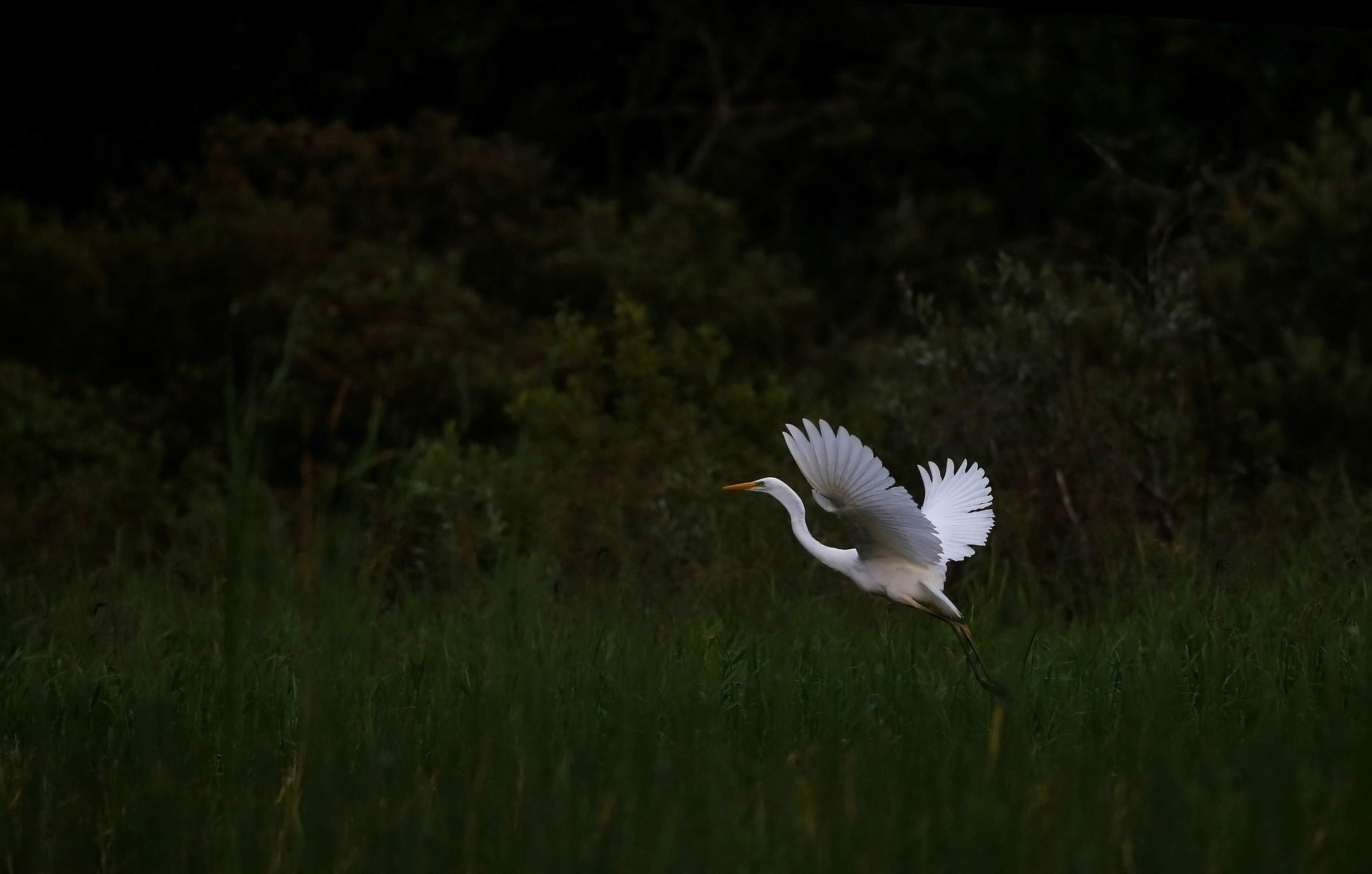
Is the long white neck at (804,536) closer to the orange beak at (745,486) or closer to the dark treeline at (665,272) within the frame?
the orange beak at (745,486)

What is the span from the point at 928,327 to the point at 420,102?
8674 millimetres

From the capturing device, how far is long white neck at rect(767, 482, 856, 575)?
19.0 feet

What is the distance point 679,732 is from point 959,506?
1.96 m

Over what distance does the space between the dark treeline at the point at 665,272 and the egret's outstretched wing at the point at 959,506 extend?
2.62 ft

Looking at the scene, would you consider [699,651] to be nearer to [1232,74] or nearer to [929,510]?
[929,510]

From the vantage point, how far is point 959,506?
616cm

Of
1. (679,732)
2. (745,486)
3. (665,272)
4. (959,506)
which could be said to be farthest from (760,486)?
(665,272)

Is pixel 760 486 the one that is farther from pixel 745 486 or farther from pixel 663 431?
pixel 663 431

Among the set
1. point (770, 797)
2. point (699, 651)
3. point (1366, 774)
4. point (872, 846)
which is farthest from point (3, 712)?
point (1366, 774)

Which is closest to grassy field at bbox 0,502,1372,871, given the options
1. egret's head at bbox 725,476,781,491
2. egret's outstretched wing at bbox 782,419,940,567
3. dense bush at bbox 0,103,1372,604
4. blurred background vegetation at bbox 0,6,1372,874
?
blurred background vegetation at bbox 0,6,1372,874

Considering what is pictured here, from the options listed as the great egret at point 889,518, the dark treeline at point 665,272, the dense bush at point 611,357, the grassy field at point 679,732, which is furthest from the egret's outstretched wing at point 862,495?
the dense bush at point 611,357

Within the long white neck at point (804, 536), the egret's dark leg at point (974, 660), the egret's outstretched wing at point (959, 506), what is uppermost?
the egret's outstretched wing at point (959, 506)

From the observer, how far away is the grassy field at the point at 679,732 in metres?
3.63

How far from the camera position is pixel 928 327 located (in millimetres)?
9031
